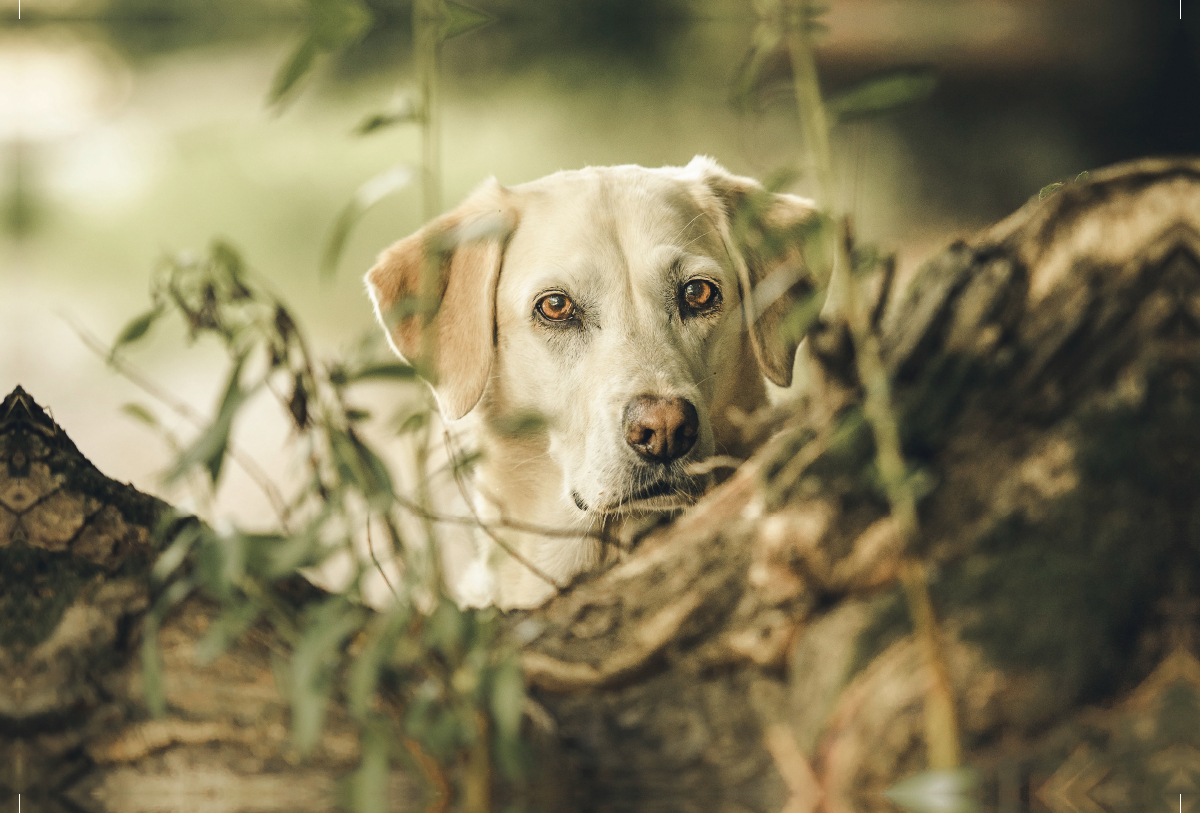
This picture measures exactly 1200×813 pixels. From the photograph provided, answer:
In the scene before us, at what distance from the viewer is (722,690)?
147 centimetres

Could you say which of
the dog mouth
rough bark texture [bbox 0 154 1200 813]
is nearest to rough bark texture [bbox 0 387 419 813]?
rough bark texture [bbox 0 154 1200 813]

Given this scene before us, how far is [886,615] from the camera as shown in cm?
136

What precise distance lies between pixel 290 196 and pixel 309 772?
538cm

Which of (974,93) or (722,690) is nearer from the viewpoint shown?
(722,690)

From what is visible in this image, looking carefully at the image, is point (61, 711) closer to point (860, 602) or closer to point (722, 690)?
point (722, 690)

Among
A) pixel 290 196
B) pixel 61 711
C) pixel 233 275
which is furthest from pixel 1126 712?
pixel 290 196

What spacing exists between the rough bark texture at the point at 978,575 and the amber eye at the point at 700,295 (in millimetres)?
1245

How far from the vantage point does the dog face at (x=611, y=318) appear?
2.40 m

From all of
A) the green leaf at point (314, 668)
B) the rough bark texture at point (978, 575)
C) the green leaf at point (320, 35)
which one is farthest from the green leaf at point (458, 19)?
the green leaf at point (314, 668)

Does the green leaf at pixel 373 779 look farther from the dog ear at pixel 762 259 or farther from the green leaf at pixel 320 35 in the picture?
the dog ear at pixel 762 259

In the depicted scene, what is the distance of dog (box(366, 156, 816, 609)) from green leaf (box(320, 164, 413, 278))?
116 cm

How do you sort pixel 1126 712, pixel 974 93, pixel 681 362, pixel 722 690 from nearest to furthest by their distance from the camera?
pixel 1126 712
pixel 722 690
pixel 681 362
pixel 974 93

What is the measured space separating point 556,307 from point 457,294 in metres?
0.37

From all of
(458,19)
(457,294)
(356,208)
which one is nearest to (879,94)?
(458,19)
